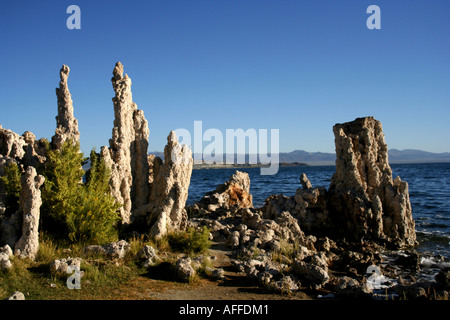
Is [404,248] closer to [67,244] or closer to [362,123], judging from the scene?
[362,123]

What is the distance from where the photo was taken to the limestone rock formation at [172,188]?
42.3 ft

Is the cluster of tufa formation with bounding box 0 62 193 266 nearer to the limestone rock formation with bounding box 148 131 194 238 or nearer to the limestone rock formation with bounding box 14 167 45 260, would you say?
the limestone rock formation with bounding box 148 131 194 238

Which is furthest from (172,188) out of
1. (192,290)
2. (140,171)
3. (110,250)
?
(192,290)

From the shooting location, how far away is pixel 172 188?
43.4 feet

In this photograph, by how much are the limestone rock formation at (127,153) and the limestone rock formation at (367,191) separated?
877 centimetres

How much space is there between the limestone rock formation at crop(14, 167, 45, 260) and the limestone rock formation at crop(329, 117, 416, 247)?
12352 millimetres

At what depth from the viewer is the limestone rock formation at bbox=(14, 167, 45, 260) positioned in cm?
962

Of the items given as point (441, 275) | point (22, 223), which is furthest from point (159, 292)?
point (441, 275)

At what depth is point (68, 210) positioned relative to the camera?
35.2 ft

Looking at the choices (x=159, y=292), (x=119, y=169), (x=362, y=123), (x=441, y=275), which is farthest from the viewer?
(x=362, y=123)

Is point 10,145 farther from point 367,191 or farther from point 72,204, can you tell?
point 367,191

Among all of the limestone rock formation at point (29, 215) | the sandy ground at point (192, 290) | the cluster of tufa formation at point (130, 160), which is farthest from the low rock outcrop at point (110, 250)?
the cluster of tufa formation at point (130, 160)

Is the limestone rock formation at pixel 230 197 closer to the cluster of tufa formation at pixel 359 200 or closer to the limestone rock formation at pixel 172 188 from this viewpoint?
the cluster of tufa formation at pixel 359 200
